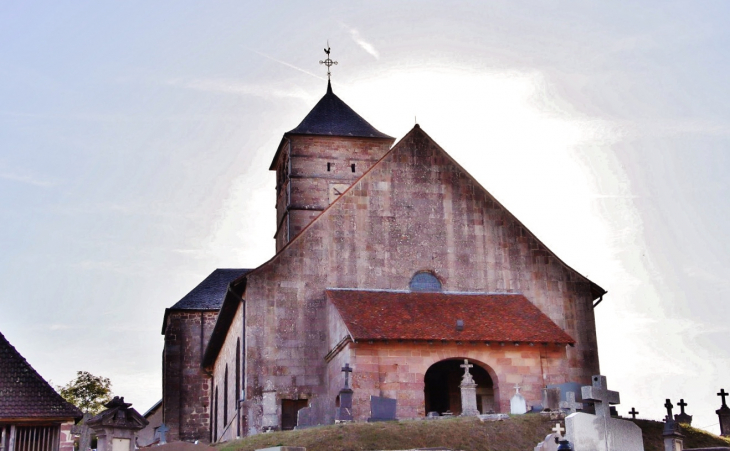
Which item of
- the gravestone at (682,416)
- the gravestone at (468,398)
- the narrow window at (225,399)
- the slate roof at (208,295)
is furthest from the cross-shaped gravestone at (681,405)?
the slate roof at (208,295)

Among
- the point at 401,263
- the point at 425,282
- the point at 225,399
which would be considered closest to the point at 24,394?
the point at 401,263

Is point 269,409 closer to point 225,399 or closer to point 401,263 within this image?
point 401,263

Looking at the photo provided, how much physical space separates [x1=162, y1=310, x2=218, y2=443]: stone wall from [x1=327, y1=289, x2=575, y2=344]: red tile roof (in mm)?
17978

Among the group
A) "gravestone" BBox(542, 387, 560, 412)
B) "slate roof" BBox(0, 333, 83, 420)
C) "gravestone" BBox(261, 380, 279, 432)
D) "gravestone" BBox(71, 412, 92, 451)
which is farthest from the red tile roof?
"slate roof" BBox(0, 333, 83, 420)

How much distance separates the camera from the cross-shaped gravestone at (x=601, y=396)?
18969 mm

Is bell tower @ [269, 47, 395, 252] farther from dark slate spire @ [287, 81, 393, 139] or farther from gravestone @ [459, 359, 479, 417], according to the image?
gravestone @ [459, 359, 479, 417]

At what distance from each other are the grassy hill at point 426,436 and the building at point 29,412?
451 centimetres

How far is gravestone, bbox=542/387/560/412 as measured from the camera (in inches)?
1193

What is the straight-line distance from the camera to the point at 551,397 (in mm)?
30703

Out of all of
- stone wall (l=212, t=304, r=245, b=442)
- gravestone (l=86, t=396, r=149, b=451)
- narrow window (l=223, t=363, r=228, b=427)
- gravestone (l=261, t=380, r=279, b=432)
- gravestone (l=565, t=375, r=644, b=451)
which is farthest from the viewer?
narrow window (l=223, t=363, r=228, b=427)

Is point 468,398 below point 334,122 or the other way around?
below

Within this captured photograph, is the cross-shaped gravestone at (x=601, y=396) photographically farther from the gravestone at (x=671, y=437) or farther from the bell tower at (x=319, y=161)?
the bell tower at (x=319, y=161)

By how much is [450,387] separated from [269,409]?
6.34 meters

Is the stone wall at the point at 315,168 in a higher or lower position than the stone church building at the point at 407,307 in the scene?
higher
